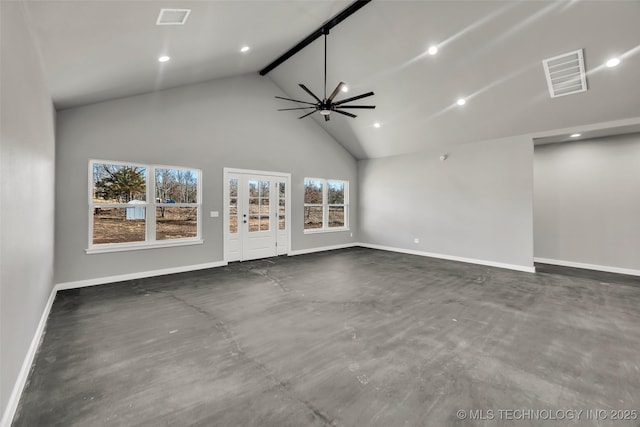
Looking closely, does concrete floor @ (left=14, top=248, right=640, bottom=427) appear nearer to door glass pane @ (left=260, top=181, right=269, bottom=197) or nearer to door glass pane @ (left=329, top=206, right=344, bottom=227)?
door glass pane @ (left=260, top=181, right=269, bottom=197)

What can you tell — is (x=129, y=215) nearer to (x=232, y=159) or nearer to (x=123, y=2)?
(x=232, y=159)

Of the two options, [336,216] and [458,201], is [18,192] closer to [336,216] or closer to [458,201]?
[336,216]

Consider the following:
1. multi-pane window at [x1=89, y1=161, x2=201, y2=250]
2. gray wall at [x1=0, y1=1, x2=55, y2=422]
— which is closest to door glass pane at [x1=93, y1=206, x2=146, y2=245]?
multi-pane window at [x1=89, y1=161, x2=201, y2=250]

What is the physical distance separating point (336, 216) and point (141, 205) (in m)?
5.04

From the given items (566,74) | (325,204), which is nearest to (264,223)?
(325,204)

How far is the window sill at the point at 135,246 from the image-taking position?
455 centimetres

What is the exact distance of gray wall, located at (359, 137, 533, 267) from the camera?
5.73 meters

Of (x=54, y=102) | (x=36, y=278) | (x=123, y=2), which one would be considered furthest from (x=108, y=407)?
(x=54, y=102)

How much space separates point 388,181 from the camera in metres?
8.06

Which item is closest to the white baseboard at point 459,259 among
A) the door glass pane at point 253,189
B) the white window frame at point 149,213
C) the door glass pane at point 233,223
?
the door glass pane at point 253,189

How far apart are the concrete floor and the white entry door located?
1.86 meters

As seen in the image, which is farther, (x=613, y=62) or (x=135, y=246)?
(x=135, y=246)

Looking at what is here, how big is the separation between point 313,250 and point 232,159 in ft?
10.4

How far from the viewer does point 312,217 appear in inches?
307
